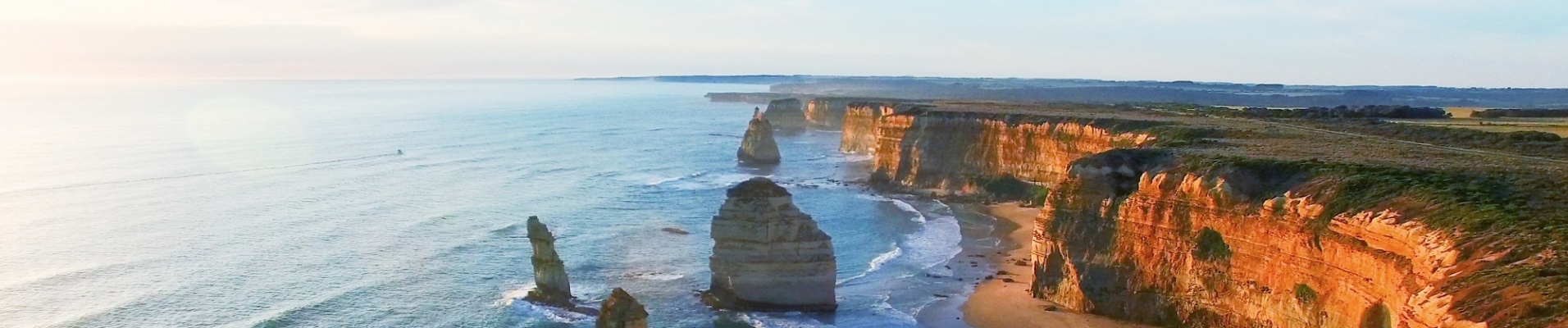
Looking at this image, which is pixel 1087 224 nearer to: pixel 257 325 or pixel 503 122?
pixel 257 325

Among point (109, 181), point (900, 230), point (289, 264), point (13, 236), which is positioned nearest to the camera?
point (289, 264)

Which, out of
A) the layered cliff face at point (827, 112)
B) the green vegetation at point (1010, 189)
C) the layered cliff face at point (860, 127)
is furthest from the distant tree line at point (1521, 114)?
the layered cliff face at point (827, 112)

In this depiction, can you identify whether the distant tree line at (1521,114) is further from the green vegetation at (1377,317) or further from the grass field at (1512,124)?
the green vegetation at (1377,317)

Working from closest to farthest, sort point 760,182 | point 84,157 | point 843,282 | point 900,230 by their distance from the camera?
1. point 760,182
2. point 843,282
3. point 900,230
4. point 84,157

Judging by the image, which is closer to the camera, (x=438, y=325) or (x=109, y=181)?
(x=438, y=325)

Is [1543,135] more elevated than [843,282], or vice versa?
[1543,135]

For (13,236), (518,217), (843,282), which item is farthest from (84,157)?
(843,282)

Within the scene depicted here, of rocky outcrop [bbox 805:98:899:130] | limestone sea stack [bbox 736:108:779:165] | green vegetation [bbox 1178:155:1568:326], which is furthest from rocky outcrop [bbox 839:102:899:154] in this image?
green vegetation [bbox 1178:155:1568:326]

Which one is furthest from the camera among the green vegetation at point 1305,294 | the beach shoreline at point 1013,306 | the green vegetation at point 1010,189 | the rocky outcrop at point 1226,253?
the green vegetation at point 1010,189
